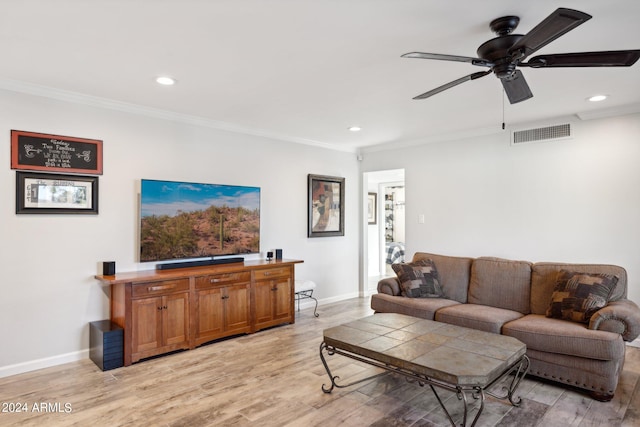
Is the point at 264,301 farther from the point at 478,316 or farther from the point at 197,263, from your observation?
the point at 478,316

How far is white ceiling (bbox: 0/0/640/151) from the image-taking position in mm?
2080

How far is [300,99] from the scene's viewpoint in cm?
365

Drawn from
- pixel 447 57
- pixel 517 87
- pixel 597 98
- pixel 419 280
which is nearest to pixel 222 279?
pixel 419 280

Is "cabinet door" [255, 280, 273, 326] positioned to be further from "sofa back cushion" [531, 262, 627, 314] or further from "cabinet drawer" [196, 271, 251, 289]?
"sofa back cushion" [531, 262, 627, 314]

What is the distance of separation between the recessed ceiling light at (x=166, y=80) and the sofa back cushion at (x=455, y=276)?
3.21 metres

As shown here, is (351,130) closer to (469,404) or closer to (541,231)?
(541,231)

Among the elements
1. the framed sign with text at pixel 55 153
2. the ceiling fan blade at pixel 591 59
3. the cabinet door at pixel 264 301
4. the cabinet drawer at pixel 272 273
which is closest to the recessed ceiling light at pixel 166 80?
the framed sign with text at pixel 55 153

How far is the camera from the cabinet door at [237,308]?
4043 millimetres

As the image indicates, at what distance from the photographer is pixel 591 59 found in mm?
1985

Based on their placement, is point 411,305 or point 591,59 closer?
point 591,59

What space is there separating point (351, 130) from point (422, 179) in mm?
1361

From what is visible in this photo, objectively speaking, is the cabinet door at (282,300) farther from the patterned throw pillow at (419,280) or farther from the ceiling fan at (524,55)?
the ceiling fan at (524,55)

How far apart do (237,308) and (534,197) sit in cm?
364

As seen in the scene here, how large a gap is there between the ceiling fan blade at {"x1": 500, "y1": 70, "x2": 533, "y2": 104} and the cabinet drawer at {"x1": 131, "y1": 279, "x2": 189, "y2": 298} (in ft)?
10.4
